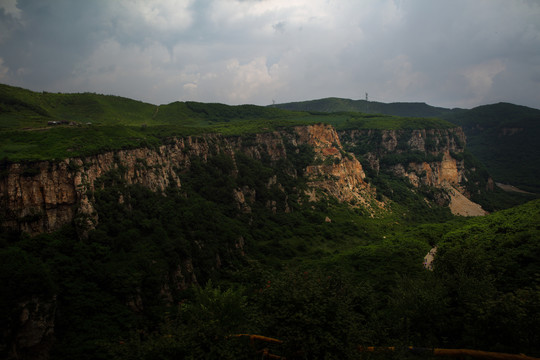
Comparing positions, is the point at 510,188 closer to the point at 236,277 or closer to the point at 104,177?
the point at 236,277

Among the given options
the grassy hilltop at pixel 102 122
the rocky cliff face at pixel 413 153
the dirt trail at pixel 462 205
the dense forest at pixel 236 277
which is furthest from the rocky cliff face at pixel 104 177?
the dirt trail at pixel 462 205

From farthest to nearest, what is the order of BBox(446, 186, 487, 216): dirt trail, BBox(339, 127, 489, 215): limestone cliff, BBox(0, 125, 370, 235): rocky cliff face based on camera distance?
BBox(339, 127, 489, 215): limestone cliff
BBox(446, 186, 487, 216): dirt trail
BBox(0, 125, 370, 235): rocky cliff face

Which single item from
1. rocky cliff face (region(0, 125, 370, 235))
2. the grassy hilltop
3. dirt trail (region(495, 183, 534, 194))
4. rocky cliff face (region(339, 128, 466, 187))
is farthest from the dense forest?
dirt trail (region(495, 183, 534, 194))

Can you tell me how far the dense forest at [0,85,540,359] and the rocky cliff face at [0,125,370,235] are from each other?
111 centimetres

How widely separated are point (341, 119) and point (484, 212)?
93.7 meters

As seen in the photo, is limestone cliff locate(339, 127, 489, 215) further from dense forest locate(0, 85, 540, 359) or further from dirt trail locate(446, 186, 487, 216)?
dense forest locate(0, 85, 540, 359)

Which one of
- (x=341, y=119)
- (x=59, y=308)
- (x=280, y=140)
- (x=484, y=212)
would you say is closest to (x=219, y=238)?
(x=59, y=308)

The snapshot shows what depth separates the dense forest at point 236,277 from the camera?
67.7ft

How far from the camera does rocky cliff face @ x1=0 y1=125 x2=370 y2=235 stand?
39.1m

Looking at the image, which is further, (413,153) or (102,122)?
(413,153)

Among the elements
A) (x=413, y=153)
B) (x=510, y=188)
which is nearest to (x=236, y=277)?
(x=413, y=153)

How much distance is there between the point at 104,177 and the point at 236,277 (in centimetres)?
2695

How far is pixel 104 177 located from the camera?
50.8 meters

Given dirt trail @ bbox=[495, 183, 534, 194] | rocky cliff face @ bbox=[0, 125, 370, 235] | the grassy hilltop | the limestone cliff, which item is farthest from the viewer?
dirt trail @ bbox=[495, 183, 534, 194]
